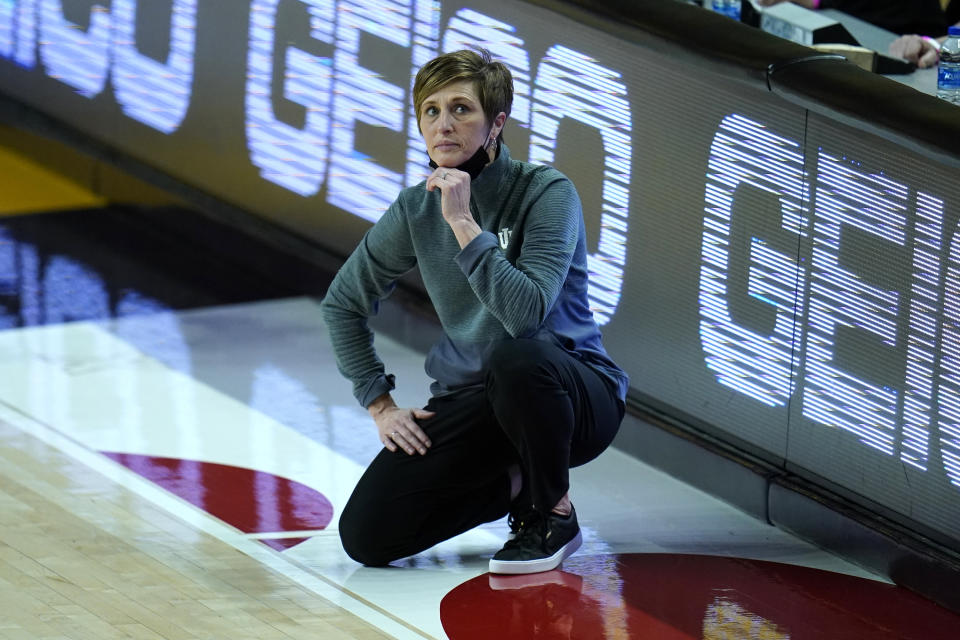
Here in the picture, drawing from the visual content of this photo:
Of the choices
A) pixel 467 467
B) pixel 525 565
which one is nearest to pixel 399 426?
pixel 467 467

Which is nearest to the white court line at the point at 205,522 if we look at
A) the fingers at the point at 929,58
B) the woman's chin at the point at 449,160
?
the woman's chin at the point at 449,160

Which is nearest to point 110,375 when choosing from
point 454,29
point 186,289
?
point 186,289

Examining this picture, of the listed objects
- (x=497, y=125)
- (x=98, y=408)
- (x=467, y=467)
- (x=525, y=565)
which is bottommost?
(x=98, y=408)

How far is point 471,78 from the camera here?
3516 millimetres

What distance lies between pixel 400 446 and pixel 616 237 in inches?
39.8

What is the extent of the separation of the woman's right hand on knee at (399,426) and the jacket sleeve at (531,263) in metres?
0.33

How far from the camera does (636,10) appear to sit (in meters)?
4.25

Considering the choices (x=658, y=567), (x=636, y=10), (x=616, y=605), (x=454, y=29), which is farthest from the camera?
(x=454, y=29)

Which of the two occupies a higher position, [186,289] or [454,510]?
[454,510]

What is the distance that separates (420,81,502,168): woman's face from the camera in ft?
11.5

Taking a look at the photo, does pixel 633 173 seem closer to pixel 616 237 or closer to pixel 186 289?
pixel 616 237

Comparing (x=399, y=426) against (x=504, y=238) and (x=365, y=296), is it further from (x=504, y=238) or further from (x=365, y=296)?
(x=504, y=238)

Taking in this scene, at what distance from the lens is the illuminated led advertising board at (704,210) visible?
3676 millimetres

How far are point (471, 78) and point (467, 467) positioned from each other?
82 cm
